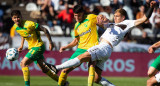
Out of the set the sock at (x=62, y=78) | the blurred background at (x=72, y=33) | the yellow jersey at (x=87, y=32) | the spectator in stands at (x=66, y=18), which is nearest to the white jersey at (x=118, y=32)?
the yellow jersey at (x=87, y=32)

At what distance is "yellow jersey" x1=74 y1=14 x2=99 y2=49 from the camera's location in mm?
9898

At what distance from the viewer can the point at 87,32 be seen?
989 cm

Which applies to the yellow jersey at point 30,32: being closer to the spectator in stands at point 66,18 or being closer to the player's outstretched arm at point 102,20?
the player's outstretched arm at point 102,20

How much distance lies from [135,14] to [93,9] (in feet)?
6.92

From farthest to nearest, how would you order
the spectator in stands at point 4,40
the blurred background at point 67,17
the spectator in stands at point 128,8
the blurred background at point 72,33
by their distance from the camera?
the spectator in stands at point 128,8
the blurred background at point 67,17
the spectator in stands at point 4,40
the blurred background at point 72,33

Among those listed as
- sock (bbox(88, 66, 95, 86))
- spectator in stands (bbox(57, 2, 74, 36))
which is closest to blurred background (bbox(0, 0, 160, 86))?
spectator in stands (bbox(57, 2, 74, 36))

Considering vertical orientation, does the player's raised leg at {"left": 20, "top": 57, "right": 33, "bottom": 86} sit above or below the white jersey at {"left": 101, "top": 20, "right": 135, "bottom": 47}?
below

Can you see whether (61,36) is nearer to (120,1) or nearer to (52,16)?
(52,16)

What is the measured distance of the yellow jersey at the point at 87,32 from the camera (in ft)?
32.5

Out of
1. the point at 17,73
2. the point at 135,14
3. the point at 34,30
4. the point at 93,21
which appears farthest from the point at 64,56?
the point at 93,21

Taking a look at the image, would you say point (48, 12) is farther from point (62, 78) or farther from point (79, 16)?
point (79, 16)

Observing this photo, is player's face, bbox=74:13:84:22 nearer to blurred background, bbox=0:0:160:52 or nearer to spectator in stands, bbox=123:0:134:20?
blurred background, bbox=0:0:160:52

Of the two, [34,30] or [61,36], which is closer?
[34,30]

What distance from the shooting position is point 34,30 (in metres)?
11.3
